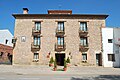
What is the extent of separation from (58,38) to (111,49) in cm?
888

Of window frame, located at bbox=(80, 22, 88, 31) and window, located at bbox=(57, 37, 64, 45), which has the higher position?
window frame, located at bbox=(80, 22, 88, 31)

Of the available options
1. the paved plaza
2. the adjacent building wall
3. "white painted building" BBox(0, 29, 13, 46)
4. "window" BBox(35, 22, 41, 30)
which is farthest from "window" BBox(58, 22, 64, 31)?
"white painted building" BBox(0, 29, 13, 46)

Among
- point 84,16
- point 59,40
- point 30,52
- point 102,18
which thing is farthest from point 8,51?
point 102,18

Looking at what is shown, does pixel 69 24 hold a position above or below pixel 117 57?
above

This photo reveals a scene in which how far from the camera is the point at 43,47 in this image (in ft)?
94.6

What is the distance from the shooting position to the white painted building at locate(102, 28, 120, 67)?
2792 cm

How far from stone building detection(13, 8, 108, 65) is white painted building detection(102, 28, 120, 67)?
0.91 meters

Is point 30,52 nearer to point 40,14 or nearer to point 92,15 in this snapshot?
point 40,14

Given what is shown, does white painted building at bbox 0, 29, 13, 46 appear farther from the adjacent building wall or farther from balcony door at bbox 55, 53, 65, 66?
balcony door at bbox 55, 53, 65, 66

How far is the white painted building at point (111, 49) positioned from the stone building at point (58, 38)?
0.91 m

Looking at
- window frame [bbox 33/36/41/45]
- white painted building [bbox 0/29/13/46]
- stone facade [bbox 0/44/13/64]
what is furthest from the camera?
white painted building [bbox 0/29/13/46]

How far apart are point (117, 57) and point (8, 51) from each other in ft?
80.1

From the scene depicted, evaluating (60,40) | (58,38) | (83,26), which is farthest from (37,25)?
(83,26)

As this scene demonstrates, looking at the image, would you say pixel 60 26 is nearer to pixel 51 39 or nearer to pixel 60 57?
pixel 51 39
